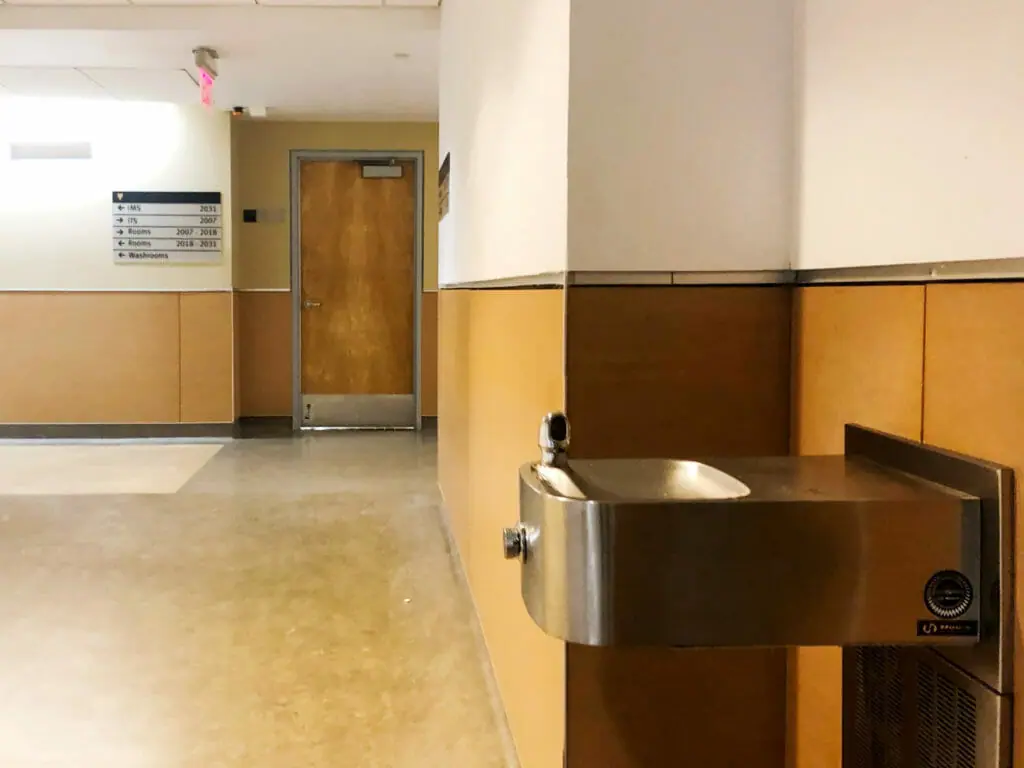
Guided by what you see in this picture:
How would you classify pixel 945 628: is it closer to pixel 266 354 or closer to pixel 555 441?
pixel 555 441

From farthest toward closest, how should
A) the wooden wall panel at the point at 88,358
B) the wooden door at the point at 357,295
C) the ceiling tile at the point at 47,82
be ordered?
the wooden door at the point at 357,295 < the wooden wall panel at the point at 88,358 < the ceiling tile at the point at 47,82

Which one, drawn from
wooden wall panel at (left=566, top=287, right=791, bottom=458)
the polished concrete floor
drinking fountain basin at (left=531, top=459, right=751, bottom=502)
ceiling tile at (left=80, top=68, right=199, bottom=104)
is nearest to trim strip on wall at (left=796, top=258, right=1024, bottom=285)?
wooden wall panel at (left=566, top=287, right=791, bottom=458)

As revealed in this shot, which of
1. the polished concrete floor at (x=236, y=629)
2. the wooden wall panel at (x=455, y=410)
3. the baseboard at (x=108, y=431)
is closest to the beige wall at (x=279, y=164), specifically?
the baseboard at (x=108, y=431)

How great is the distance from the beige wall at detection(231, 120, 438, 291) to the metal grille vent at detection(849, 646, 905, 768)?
6.90 m

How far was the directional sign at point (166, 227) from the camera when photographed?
290 inches

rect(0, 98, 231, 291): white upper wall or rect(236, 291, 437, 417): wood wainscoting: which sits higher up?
rect(0, 98, 231, 291): white upper wall

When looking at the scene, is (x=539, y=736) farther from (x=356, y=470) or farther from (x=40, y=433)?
(x=40, y=433)

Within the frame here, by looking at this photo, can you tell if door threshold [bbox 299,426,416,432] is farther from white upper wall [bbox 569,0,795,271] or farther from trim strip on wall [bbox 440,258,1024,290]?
white upper wall [bbox 569,0,795,271]

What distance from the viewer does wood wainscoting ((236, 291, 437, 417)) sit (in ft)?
26.7

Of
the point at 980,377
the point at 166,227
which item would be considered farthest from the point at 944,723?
the point at 166,227

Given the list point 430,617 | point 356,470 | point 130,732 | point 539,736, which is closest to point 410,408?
point 356,470

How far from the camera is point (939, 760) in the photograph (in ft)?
3.84

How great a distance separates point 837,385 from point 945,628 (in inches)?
19.9

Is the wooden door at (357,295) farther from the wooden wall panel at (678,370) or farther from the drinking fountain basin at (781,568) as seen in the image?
the drinking fountain basin at (781,568)
